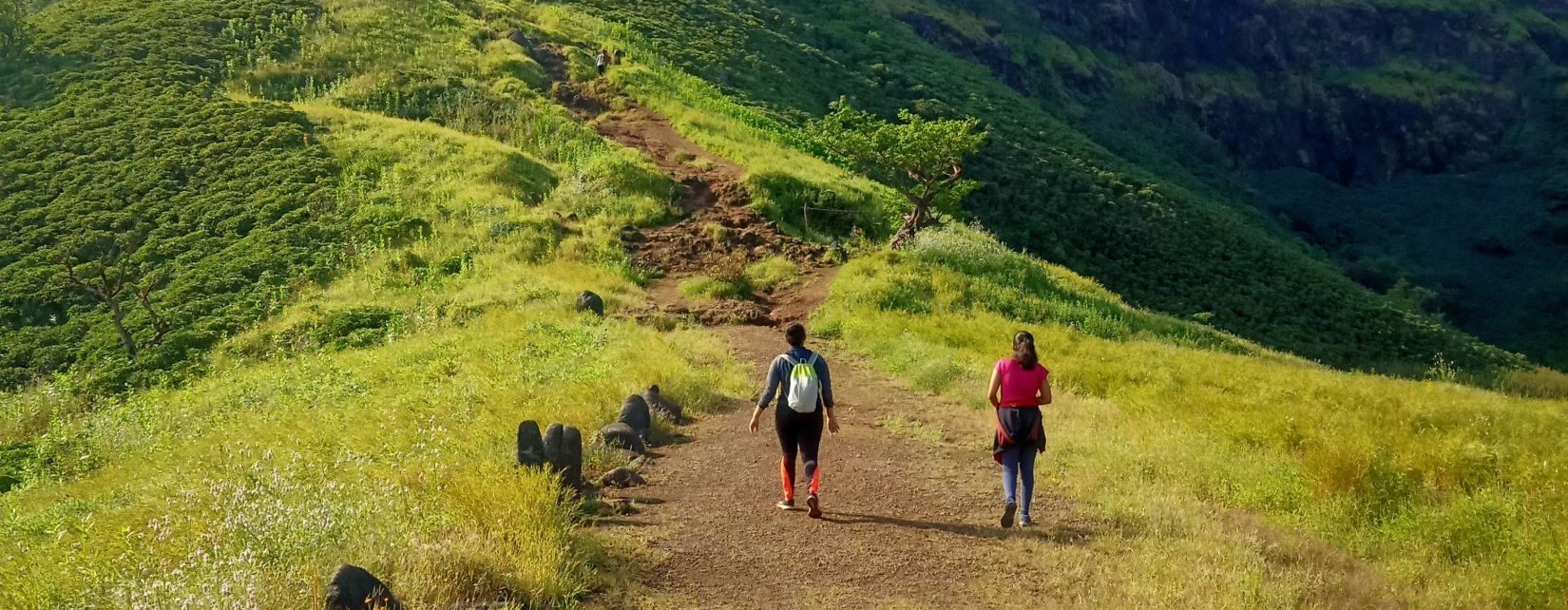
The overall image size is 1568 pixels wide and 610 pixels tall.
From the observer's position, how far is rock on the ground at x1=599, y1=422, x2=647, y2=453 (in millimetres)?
8211

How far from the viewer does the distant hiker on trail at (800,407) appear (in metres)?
6.79

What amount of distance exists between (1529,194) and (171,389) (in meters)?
116

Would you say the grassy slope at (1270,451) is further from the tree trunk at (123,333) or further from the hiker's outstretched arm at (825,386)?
the tree trunk at (123,333)

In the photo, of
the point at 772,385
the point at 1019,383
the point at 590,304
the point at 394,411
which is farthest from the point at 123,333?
the point at 1019,383

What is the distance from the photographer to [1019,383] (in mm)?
6812

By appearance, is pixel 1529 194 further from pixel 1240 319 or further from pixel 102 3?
pixel 102 3

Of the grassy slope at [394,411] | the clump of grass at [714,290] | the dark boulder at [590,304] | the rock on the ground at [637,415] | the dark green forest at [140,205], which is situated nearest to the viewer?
the grassy slope at [394,411]

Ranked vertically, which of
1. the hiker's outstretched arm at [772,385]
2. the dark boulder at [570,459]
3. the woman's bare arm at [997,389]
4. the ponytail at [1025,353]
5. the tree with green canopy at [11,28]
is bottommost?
the tree with green canopy at [11,28]

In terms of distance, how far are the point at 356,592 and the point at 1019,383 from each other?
14.9 ft

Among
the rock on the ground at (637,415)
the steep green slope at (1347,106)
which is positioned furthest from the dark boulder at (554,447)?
the steep green slope at (1347,106)

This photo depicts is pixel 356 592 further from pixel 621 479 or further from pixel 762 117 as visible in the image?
pixel 762 117

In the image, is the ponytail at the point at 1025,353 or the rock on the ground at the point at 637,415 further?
the rock on the ground at the point at 637,415

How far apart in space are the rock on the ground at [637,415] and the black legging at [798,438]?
2034 millimetres

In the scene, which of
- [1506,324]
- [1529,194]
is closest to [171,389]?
[1506,324]
